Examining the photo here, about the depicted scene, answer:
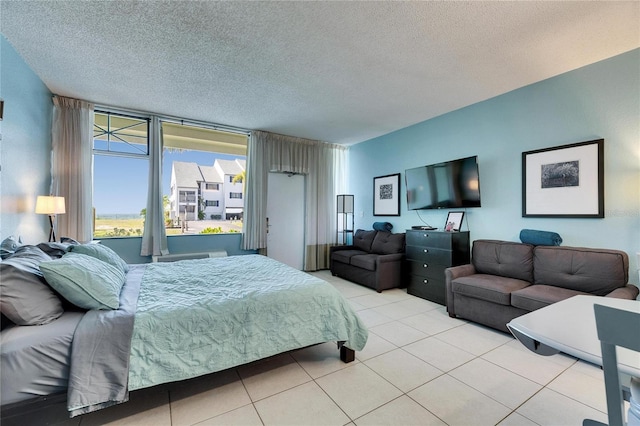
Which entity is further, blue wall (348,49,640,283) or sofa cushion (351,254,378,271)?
sofa cushion (351,254,378,271)

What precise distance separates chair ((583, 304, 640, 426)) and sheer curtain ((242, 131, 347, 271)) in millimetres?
4674

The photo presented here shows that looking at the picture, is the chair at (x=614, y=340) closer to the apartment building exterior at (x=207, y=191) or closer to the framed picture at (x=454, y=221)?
the framed picture at (x=454, y=221)

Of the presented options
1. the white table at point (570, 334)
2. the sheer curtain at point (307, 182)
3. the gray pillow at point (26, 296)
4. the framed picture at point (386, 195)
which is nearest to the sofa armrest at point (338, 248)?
the sheer curtain at point (307, 182)

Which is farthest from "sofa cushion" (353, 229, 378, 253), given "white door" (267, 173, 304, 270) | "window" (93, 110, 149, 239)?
"window" (93, 110, 149, 239)

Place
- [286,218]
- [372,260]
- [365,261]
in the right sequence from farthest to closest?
[286,218], [365,261], [372,260]

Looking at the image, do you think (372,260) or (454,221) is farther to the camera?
(372,260)

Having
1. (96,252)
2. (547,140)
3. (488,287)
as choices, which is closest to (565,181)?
(547,140)

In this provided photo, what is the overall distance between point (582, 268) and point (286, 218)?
14.7 feet

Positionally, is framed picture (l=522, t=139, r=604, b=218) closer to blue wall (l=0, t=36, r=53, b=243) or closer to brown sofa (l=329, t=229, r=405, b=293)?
brown sofa (l=329, t=229, r=405, b=293)

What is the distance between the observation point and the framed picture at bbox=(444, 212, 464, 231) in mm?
3865

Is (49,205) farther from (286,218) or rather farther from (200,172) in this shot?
(286,218)

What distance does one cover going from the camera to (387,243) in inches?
187

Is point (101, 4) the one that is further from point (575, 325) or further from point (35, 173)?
point (575, 325)

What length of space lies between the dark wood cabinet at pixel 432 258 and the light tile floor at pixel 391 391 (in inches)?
45.5
